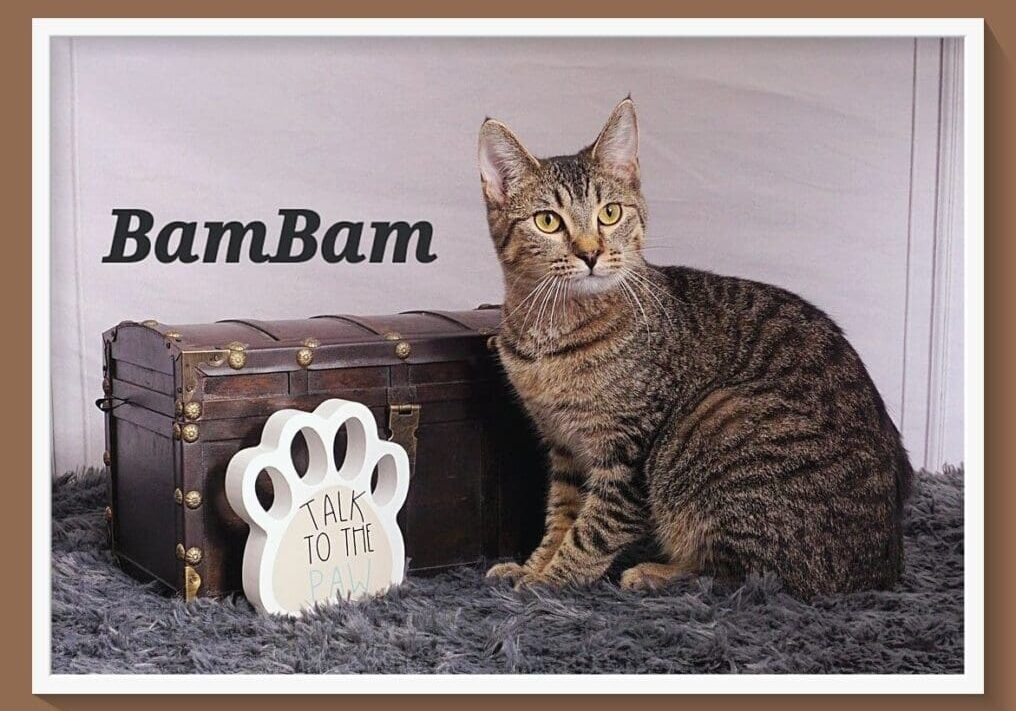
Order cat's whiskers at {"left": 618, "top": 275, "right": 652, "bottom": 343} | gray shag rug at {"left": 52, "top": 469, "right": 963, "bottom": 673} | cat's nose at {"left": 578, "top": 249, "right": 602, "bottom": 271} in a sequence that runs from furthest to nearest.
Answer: cat's whiskers at {"left": 618, "top": 275, "right": 652, "bottom": 343} < cat's nose at {"left": 578, "top": 249, "right": 602, "bottom": 271} < gray shag rug at {"left": 52, "top": 469, "right": 963, "bottom": 673}

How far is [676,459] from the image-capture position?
6.54 ft

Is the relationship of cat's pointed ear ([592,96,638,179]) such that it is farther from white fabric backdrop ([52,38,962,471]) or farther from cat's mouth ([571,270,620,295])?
cat's mouth ([571,270,620,295])

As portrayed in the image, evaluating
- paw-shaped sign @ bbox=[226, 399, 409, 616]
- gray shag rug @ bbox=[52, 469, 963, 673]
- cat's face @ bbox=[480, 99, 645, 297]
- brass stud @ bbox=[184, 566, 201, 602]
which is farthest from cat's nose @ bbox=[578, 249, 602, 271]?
brass stud @ bbox=[184, 566, 201, 602]

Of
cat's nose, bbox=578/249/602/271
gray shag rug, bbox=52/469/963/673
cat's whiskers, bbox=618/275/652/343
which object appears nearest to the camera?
gray shag rug, bbox=52/469/963/673

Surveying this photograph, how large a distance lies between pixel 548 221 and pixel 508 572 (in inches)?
25.7

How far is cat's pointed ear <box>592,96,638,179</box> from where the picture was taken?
77.1 inches

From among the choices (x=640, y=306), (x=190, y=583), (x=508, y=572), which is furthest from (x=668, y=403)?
(x=190, y=583)

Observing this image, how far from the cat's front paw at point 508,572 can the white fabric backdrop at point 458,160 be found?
0.60m

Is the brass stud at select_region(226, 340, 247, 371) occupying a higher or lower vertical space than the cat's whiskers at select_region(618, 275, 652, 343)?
lower

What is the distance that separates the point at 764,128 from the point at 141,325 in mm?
1182

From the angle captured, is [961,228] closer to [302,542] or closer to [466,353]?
[466,353]

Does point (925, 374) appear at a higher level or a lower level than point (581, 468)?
higher
